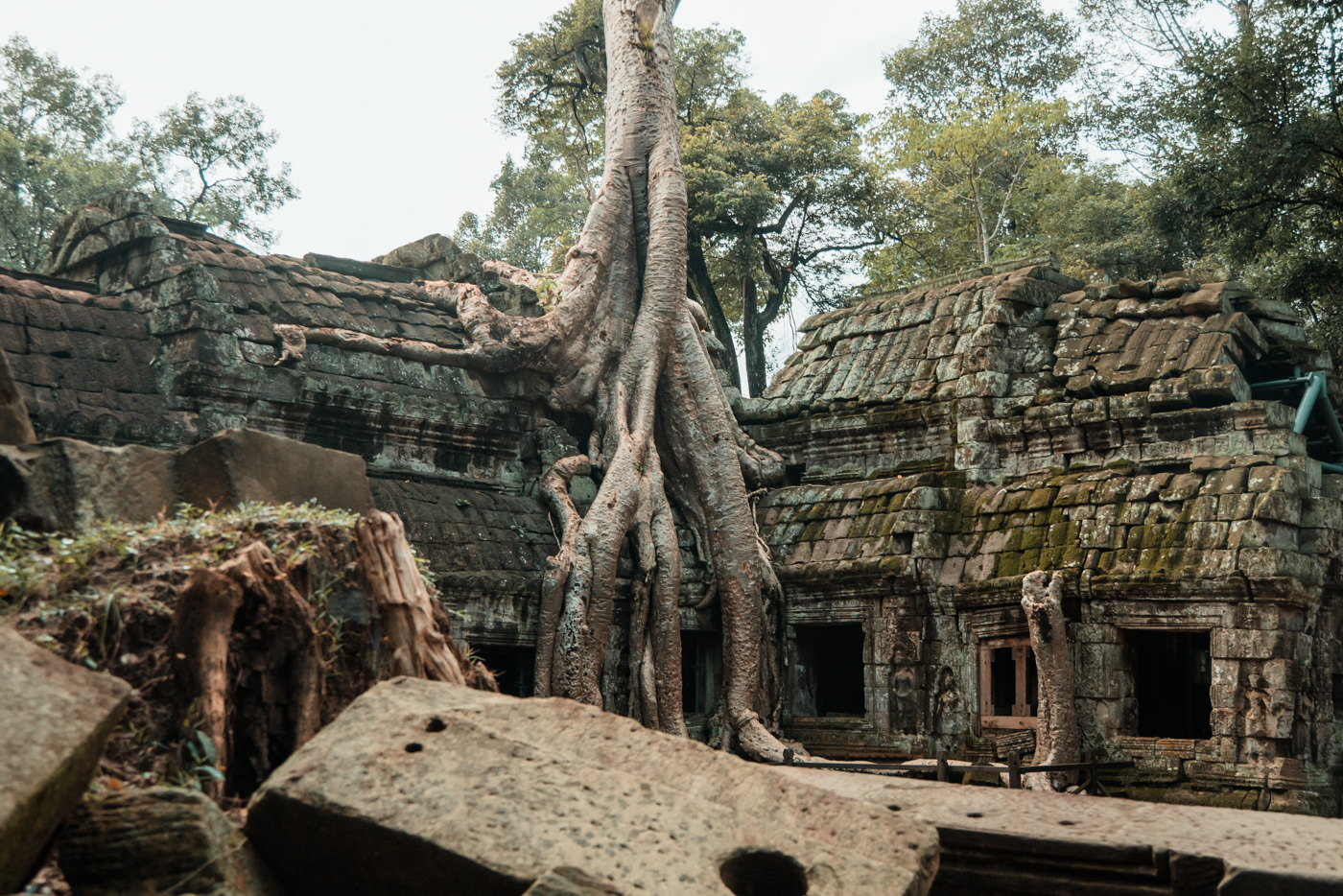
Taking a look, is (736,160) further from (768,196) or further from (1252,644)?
(1252,644)

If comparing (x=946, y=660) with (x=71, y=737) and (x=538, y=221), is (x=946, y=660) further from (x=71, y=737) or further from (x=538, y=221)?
(x=538, y=221)

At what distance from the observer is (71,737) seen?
3.47m

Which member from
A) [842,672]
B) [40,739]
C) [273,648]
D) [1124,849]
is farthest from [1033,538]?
[40,739]

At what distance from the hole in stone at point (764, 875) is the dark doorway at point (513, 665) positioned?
6.66m

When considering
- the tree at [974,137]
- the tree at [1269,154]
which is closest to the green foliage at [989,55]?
the tree at [974,137]

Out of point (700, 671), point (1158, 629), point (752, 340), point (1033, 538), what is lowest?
point (700, 671)

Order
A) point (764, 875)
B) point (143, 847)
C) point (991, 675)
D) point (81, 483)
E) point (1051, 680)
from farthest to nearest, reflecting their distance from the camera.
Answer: point (991, 675) < point (1051, 680) < point (81, 483) < point (764, 875) < point (143, 847)

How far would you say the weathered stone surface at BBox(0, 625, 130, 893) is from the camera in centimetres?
327

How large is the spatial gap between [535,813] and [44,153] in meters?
23.9

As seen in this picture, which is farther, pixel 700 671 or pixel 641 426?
pixel 700 671

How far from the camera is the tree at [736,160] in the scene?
20812 millimetres

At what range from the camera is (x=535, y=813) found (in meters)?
4.00

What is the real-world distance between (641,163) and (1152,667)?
6.75 meters

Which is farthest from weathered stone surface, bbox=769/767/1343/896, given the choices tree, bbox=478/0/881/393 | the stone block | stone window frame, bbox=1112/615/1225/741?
tree, bbox=478/0/881/393
